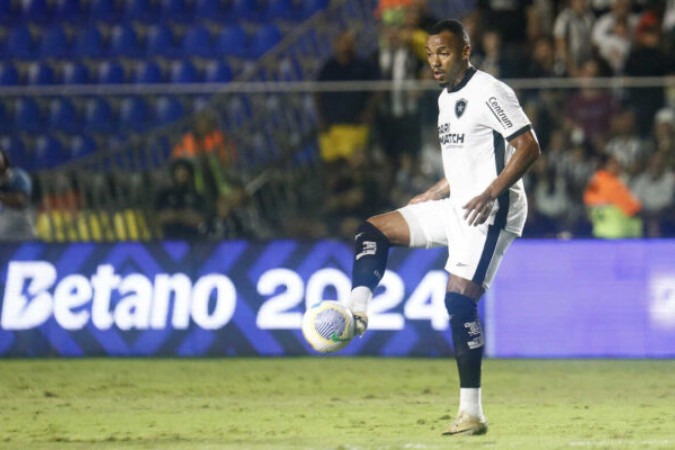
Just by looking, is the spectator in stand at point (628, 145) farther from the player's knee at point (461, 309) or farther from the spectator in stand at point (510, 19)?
the player's knee at point (461, 309)

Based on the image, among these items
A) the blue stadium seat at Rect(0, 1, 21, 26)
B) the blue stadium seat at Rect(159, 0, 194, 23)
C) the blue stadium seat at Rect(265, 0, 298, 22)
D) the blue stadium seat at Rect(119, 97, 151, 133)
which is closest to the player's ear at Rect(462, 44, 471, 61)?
the blue stadium seat at Rect(119, 97, 151, 133)

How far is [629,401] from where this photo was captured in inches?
375

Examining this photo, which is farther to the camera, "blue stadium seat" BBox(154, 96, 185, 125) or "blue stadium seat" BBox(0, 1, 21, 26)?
"blue stadium seat" BBox(0, 1, 21, 26)

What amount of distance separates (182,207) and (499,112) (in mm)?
6682

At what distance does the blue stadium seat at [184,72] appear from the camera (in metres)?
18.5

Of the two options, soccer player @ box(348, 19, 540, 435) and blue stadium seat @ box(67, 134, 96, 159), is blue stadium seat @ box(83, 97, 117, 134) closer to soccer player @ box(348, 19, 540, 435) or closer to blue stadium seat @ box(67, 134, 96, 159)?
blue stadium seat @ box(67, 134, 96, 159)

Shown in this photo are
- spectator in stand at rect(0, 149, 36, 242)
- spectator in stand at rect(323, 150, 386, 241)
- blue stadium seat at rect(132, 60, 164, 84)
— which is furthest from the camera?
blue stadium seat at rect(132, 60, 164, 84)

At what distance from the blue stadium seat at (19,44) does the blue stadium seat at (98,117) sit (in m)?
2.66

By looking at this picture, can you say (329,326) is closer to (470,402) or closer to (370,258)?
(370,258)

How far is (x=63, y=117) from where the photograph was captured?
16891mm

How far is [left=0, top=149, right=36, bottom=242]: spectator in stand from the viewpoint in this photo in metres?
12.4

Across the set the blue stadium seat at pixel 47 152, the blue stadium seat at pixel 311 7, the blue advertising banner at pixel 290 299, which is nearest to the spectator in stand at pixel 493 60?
the blue advertising banner at pixel 290 299

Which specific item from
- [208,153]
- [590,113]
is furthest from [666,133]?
[208,153]

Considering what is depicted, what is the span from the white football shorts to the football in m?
0.65
